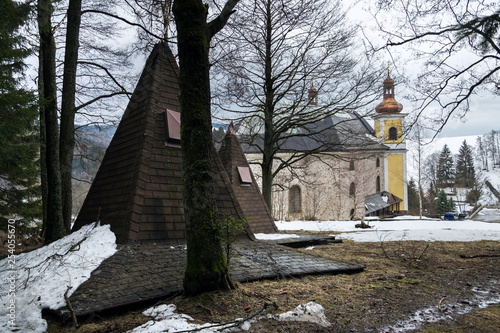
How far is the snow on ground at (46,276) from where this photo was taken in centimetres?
369

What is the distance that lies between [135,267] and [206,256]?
141 cm

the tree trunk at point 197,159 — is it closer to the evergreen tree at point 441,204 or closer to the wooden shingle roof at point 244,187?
the wooden shingle roof at point 244,187

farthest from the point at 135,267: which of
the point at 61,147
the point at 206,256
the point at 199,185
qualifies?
the point at 61,147

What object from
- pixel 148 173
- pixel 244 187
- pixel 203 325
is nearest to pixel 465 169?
pixel 244 187

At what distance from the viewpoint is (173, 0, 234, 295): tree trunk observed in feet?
13.1

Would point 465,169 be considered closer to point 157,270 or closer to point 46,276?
point 157,270

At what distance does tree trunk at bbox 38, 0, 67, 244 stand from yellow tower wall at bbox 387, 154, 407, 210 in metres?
44.1

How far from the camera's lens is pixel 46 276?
4488 millimetres

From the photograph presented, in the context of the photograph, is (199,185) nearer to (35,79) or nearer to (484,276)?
(484,276)

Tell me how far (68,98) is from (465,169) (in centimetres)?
7675

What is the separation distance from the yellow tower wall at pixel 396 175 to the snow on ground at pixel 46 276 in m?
44.9

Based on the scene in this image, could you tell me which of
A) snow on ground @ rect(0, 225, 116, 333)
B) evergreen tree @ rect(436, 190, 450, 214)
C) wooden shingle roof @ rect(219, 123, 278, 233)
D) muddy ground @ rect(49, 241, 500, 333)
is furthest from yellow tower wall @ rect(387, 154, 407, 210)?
snow on ground @ rect(0, 225, 116, 333)

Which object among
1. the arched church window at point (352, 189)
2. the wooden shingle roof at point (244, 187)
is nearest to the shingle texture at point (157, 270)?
the wooden shingle roof at point (244, 187)

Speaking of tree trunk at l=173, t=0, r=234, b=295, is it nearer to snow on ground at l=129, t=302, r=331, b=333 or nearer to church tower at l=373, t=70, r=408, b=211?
snow on ground at l=129, t=302, r=331, b=333
